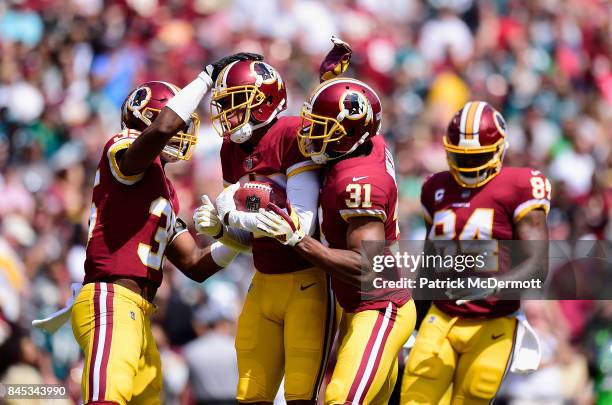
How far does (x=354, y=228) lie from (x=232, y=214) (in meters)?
0.65

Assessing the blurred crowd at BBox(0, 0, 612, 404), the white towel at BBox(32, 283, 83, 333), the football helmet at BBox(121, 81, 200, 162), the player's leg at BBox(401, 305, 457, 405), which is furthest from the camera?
the blurred crowd at BBox(0, 0, 612, 404)

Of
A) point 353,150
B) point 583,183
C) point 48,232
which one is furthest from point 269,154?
point 583,183

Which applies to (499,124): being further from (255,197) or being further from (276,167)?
(255,197)

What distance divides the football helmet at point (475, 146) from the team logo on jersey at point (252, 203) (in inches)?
55.8

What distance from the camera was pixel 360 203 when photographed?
20.6ft

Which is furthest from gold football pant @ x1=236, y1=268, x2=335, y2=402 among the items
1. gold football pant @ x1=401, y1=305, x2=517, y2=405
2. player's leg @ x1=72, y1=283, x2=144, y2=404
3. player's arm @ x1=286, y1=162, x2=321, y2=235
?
gold football pant @ x1=401, y1=305, x2=517, y2=405

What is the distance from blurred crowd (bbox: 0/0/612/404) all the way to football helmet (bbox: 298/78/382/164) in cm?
324

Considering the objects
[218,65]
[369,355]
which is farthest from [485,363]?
[218,65]

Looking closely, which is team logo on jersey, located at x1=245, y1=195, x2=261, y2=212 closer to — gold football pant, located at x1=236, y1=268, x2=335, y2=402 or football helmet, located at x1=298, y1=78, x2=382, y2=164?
football helmet, located at x1=298, y1=78, x2=382, y2=164

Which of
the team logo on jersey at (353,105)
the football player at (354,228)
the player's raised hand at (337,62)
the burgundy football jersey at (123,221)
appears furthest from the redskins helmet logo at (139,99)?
the team logo on jersey at (353,105)

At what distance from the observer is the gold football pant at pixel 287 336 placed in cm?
662

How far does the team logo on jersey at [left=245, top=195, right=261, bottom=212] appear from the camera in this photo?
21.3 feet

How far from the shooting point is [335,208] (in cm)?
643

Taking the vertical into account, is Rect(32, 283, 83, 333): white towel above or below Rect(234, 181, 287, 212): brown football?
below
